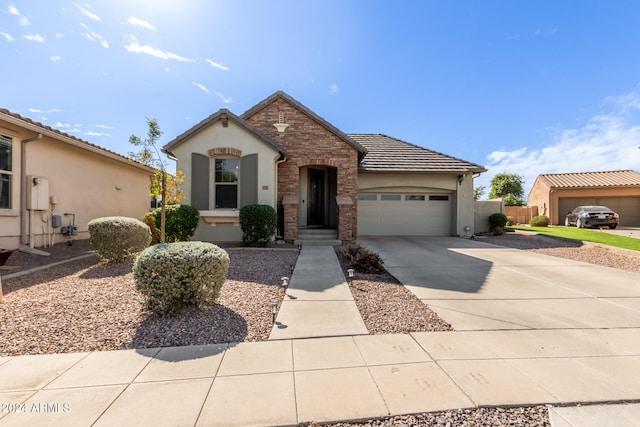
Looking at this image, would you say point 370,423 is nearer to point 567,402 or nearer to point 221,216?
point 567,402

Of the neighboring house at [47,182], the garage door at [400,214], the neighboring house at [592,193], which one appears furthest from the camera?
the neighboring house at [592,193]

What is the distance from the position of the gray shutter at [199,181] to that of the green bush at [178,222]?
2.52 ft

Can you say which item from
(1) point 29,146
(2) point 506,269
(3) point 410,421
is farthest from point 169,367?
(1) point 29,146

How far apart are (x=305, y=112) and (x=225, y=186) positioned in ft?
15.2

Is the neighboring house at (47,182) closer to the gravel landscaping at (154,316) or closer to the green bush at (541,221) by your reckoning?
the gravel landscaping at (154,316)

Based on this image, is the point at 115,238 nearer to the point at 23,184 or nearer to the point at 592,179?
the point at 23,184

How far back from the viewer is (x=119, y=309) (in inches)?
172

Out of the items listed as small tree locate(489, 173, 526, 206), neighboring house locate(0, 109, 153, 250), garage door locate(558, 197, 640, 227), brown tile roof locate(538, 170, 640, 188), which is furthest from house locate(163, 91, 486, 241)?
small tree locate(489, 173, 526, 206)

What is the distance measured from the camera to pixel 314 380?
2711 millimetres

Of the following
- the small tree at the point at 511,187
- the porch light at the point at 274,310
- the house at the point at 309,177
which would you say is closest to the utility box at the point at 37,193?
the house at the point at 309,177

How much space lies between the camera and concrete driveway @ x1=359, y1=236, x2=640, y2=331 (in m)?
4.25

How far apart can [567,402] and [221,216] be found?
397 inches

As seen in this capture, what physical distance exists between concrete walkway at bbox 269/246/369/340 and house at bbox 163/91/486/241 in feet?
16.0

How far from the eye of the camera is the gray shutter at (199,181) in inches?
418
